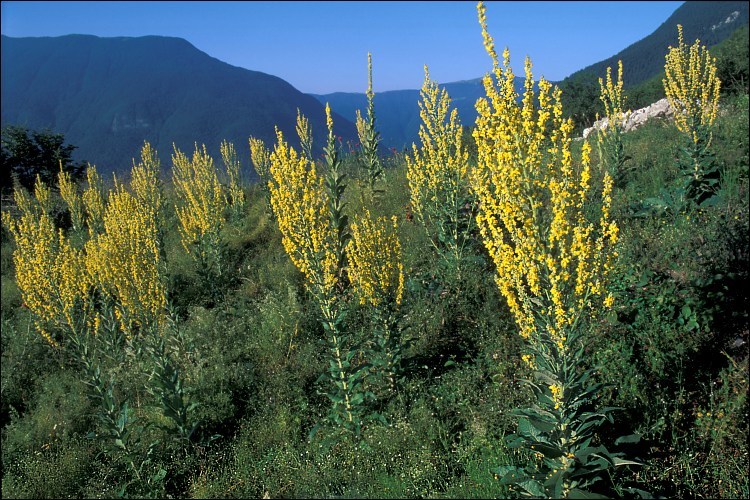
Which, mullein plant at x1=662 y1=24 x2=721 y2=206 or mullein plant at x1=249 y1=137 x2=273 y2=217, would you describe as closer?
mullein plant at x1=662 y1=24 x2=721 y2=206

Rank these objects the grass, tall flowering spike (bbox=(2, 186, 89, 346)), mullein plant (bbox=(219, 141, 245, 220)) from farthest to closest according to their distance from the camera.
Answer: mullein plant (bbox=(219, 141, 245, 220)) → tall flowering spike (bbox=(2, 186, 89, 346)) → the grass

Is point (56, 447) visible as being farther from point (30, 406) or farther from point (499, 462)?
point (499, 462)

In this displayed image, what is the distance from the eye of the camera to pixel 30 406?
7031 millimetres

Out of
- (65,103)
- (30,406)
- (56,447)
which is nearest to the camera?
(56,447)

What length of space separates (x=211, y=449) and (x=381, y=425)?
2.18 metres

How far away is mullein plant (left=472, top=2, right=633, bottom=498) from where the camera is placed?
2.77 metres

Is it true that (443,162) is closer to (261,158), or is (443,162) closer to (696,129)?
(696,129)

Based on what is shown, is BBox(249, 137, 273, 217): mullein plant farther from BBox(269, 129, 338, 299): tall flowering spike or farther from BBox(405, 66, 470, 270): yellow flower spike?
BBox(269, 129, 338, 299): tall flowering spike

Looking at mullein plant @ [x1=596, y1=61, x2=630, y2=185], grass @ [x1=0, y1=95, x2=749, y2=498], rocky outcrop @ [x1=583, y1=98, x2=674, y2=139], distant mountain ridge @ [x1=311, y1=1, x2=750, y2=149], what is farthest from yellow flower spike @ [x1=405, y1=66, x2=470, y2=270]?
rocky outcrop @ [x1=583, y1=98, x2=674, y2=139]

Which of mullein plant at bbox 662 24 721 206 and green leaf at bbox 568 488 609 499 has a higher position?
mullein plant at bbox 662 24 721 206

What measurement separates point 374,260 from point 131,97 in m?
193

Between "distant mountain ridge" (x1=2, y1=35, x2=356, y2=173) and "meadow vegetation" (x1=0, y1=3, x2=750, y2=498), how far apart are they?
130795mm

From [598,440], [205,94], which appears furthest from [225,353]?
[205,94]


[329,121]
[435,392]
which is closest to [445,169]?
[329,121]
